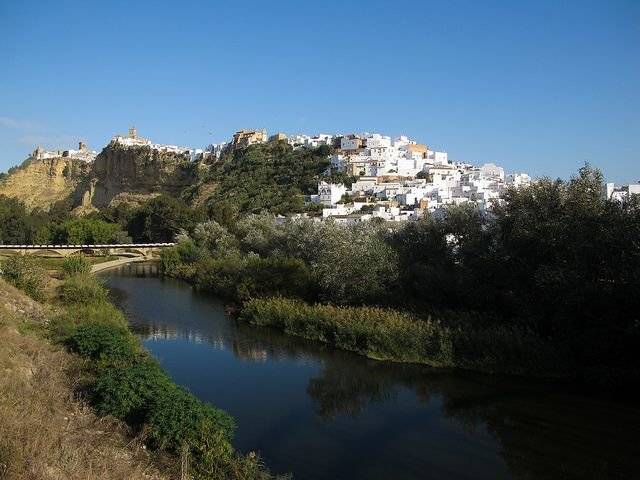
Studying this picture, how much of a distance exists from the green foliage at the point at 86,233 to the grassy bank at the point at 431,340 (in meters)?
40.2

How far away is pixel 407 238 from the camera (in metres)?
22.8

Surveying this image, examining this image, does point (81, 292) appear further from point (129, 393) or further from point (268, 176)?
point (268, 176)

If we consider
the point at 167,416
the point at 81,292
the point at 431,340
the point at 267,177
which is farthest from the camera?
the point at 267,177

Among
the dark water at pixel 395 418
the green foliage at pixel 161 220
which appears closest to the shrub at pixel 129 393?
the dark water at pixel 395 418

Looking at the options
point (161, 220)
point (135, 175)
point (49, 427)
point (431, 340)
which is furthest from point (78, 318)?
point (135, 175)

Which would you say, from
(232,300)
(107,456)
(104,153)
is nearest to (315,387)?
(107,456)

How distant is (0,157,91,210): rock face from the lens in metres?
102

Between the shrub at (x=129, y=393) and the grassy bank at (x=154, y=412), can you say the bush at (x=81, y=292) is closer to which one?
the grassy bank at (x=154, y=412)

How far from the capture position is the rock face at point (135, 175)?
88.5 m

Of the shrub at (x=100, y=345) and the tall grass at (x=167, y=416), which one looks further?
the shrub at (x=100, y=345)

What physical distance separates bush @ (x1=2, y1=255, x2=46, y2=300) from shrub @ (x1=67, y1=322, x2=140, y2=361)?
26.1 feet

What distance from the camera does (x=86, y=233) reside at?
5447 centimetres

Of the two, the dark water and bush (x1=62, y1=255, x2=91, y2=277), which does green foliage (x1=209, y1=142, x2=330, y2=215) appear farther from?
the dark water

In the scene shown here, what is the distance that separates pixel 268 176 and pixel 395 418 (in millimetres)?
61441
